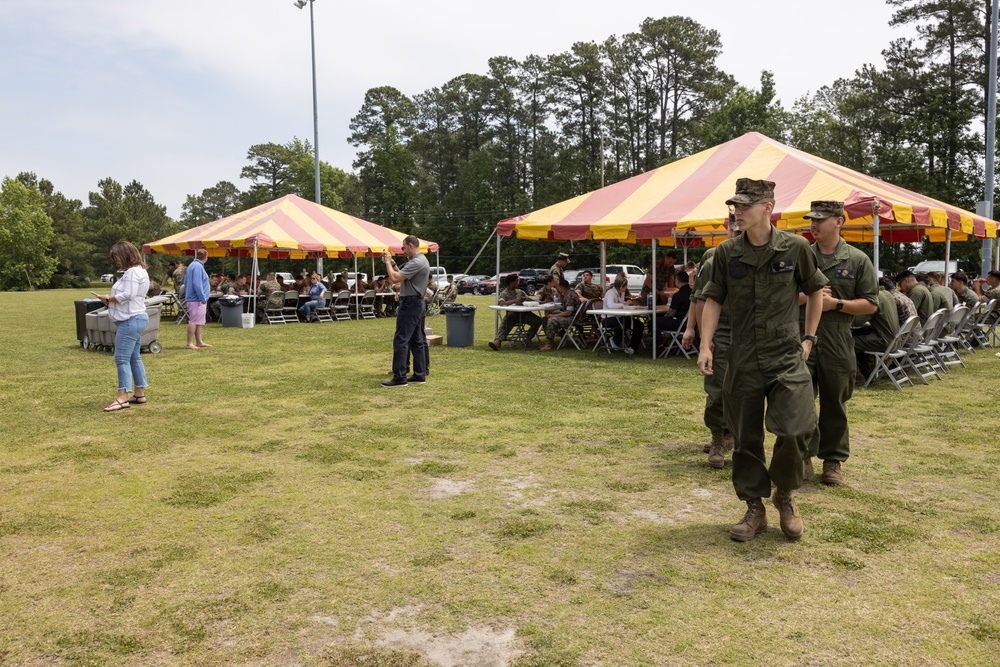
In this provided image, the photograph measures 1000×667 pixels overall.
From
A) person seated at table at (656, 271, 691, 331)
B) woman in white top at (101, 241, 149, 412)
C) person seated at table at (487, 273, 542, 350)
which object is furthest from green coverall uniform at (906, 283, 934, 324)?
woman in white top at (101, 241, 149, 412)

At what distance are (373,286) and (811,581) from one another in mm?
19407

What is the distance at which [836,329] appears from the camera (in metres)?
5.05

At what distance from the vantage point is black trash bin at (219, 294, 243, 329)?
60.8 feet

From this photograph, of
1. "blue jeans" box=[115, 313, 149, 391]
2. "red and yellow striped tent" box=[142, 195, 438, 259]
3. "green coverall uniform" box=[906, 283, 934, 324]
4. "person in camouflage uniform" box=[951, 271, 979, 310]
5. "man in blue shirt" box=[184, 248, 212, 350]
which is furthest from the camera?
"red and yellow striped tent" box=[142, 195, 438, 259]

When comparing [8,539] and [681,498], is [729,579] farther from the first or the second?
[8,539]

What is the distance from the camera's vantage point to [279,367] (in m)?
11.2

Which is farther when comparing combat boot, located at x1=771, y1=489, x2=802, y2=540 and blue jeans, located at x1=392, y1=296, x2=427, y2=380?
blue jeans, located at x1=392, y1=296, x2=427, y2=380

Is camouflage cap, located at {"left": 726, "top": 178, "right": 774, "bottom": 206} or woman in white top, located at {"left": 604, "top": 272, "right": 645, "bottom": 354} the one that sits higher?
camouflage cap, located at {"left": 726, "top": 178, "right": 774, "bottom": 206}

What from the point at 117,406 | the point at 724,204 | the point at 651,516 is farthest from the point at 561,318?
the point at 651,516

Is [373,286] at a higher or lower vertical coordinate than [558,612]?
higher

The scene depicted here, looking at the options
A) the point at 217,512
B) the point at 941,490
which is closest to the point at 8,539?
the point at 217,512

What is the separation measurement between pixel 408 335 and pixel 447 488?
421cm

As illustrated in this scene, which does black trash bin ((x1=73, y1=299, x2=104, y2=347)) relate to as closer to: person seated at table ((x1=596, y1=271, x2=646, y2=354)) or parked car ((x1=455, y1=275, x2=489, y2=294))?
person seated at table ((x1=596, y1=271, x2=646, y2=354))

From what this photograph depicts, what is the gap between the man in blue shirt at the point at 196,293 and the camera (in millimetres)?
13289
